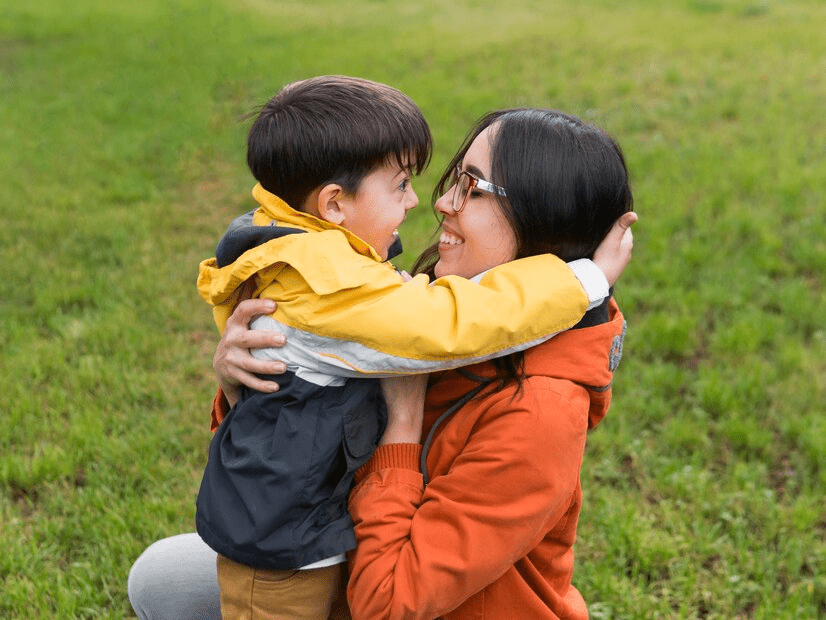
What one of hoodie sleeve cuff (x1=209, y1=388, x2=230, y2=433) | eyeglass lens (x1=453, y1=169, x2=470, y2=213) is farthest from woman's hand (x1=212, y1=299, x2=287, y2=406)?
eyeglass lens (x1=453, y1=169, x2=470, y2=213)

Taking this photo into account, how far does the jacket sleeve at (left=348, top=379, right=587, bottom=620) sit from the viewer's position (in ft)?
5.74

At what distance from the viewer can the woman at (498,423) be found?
1.76 metres

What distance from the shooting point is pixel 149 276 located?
234 inches

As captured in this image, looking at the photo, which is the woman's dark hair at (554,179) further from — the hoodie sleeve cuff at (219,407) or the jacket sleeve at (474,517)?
the hoodie sleeve cuff at (219,407)

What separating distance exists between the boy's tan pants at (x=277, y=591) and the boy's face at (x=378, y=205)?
0.79m

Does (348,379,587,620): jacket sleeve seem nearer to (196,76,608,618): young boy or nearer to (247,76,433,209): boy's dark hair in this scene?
(196,76,608,618): young boy

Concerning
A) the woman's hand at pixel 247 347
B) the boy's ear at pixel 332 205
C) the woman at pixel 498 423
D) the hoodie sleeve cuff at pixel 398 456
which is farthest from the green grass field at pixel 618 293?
the hoodie sleeve cuff at pixel 398 456

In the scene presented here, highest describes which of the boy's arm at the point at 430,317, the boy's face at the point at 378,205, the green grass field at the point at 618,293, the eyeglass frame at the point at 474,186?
the eyeglass frame at the point at 474,186

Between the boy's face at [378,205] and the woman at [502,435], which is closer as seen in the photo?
the woman at [502,435]

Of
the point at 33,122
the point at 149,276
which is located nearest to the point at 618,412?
the point at 149,276

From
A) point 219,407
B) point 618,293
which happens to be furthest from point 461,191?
point 618,293

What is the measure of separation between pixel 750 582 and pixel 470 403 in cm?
201

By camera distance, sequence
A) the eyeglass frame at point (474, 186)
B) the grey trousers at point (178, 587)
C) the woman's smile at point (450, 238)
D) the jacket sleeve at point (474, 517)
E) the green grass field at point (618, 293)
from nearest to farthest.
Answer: the jacket sleeve at point (474, 517)
the eyeglass frame at point (474, 186)
the woman's smile at point (450, 238)
the grey trousers at point (178, 587)
the green grass field at point (618, 293)

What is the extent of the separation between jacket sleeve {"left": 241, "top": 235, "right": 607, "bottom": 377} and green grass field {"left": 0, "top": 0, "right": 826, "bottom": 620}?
0.87 metres
